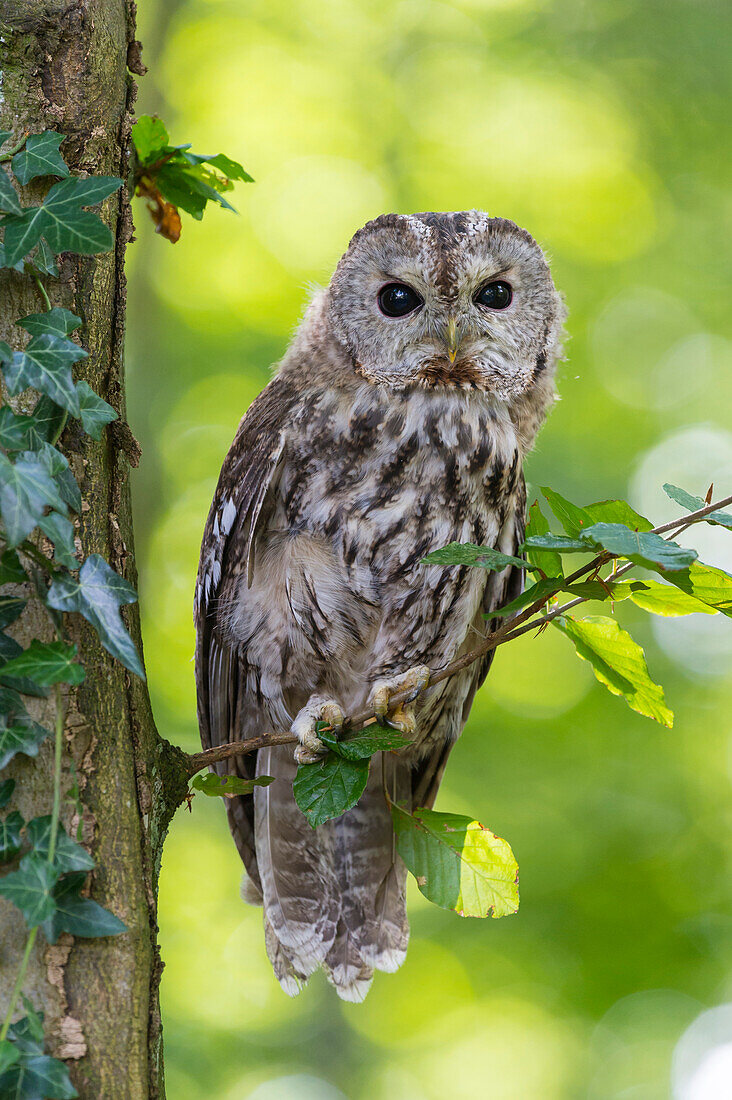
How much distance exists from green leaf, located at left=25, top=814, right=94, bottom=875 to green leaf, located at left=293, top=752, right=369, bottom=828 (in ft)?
1.20

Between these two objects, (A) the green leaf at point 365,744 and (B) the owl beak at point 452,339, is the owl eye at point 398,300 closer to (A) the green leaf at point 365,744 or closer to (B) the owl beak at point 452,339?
(B) the owl beak at point 452,339

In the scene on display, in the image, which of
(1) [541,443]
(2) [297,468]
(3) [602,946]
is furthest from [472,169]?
(3) [602,946]

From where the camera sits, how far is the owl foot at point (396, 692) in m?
1.73

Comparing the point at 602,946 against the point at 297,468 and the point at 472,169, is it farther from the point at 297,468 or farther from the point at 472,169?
the point at 472,169

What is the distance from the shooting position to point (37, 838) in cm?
100

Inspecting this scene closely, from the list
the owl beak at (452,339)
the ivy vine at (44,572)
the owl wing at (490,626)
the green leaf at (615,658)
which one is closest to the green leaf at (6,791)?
the ivy vine at (44,572)

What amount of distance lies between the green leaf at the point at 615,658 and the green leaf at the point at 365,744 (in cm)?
30

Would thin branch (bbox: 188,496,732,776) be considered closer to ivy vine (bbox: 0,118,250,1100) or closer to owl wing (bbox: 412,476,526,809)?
ivy vine (bbox: 0,118,250,1100)

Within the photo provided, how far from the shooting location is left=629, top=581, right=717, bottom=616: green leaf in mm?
1273

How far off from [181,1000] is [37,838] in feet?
12.7

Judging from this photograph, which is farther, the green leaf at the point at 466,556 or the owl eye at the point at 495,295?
the owl eye at the point at 495,295

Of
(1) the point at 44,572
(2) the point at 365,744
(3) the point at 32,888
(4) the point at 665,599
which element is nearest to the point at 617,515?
(4) the point at 665,599

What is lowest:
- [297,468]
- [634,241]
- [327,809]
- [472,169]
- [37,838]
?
[37,838]

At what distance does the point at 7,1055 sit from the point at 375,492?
1.14 m
